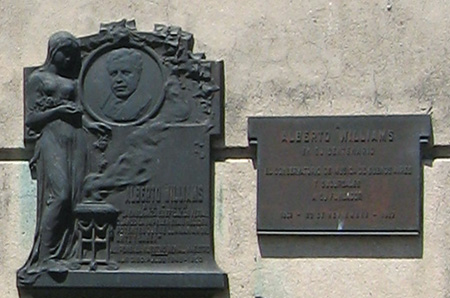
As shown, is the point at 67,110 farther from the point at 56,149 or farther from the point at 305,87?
the point at 305,87

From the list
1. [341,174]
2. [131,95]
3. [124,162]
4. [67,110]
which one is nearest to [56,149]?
[67,110]

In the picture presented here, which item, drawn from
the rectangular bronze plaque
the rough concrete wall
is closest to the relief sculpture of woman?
the rough concrete wall

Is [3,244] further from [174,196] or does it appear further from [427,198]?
[427,198]

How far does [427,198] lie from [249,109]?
961mm

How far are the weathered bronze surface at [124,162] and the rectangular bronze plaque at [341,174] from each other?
1.03ft

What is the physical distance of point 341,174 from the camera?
721cm

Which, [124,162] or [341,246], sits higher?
[124,162]

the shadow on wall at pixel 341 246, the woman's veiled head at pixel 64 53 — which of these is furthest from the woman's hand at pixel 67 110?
the shadow on wall at pixel 341 246

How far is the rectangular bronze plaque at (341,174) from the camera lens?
23.4ft

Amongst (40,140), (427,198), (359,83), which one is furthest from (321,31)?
(40,140)

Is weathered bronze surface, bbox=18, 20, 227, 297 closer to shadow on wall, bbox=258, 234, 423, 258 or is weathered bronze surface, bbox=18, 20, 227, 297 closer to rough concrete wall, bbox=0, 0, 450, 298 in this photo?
rough concrete wall, bbox=0, 0, 450, 298

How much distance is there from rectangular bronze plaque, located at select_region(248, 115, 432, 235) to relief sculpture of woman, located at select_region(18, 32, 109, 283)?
0.88 meters

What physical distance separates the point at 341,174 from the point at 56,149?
1397 mm

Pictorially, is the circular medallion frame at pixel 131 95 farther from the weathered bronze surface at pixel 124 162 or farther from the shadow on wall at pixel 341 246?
the shadow on wall at pixel 341 246
